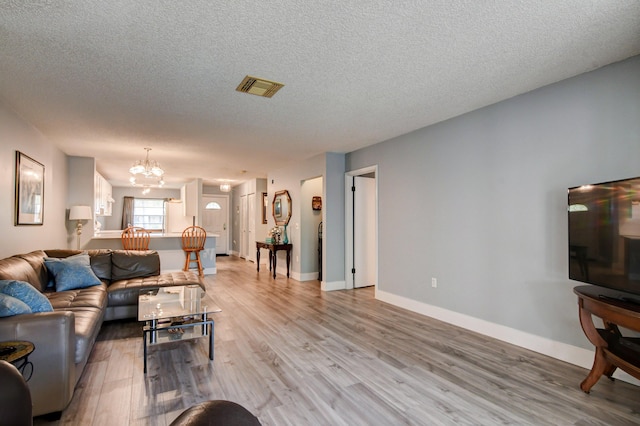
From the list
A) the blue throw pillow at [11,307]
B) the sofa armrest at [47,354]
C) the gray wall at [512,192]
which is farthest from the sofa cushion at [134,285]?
the gray wall at [512,192]

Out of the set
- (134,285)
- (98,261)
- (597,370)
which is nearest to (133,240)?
(98,261)

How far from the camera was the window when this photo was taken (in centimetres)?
1162

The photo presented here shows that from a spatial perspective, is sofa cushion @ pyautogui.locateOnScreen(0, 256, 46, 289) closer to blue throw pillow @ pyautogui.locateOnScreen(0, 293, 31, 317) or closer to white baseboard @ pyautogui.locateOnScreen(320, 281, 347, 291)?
blue throw pillow @ pyautogui.locateOnScreen(0, 293, 31, 317)

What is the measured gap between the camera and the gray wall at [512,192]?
260cm

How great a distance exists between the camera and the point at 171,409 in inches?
81.2

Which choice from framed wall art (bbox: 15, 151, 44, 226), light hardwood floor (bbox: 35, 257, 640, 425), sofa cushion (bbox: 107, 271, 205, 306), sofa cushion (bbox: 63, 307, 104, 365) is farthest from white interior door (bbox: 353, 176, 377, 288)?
framed wall art (bbox: 15, 151, 44, 226)

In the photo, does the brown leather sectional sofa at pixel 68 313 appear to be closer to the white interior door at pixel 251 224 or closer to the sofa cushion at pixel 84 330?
the sofa cushion at pixel 84 330

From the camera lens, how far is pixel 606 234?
89.4 inches

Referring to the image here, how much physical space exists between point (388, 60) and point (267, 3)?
1.04 m

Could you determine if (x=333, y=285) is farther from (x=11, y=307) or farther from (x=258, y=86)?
(x=11, y=307)

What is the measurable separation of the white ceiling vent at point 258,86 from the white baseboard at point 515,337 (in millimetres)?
3157

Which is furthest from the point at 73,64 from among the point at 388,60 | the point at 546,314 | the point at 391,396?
the point at 546,314

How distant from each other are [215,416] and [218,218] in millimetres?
10851

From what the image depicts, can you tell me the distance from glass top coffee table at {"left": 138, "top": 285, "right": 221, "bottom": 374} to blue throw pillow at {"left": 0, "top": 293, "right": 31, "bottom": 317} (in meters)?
0.76
